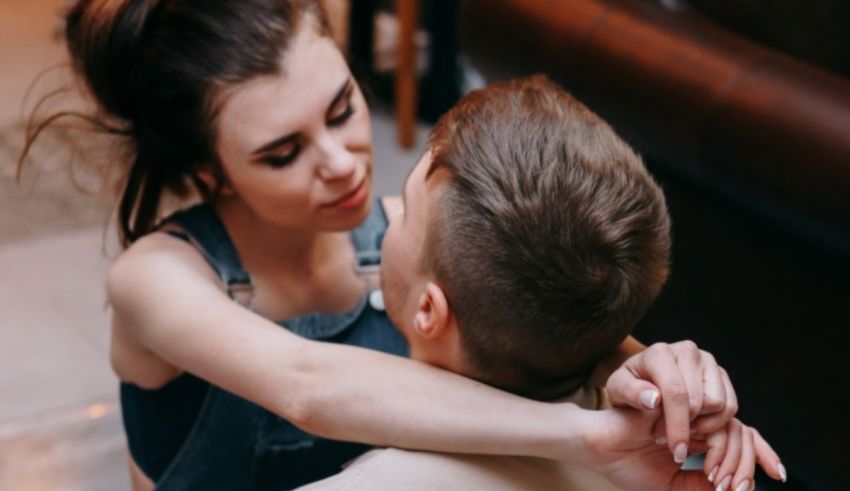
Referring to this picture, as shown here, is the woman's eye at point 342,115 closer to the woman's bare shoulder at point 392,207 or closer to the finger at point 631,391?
the woman's bare shoulder at point 392,207

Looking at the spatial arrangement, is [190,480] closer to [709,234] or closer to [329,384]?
[329,384]

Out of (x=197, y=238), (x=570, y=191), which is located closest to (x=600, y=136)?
(x=570, y=191)

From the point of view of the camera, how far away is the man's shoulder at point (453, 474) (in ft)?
2.78

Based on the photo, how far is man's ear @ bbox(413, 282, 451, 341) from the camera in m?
0.84

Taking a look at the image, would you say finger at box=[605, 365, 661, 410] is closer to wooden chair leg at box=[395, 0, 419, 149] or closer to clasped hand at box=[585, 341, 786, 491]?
clasped hand at box=[585, 341, 786, 491]

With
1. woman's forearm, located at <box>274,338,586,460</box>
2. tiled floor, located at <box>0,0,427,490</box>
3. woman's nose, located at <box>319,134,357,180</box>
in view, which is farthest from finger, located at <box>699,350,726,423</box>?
tiled floor, located at <box>0,0,427,490</box>

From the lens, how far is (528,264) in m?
0.80

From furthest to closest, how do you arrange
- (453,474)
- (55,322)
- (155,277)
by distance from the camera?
(55,322)
(155,277)
(453,474)

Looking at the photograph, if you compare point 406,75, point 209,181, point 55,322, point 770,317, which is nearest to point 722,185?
point 770,317

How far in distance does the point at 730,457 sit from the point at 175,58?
0.70 metres

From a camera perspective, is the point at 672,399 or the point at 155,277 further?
the point at 155,277

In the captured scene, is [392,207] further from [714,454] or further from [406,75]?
[406,75]

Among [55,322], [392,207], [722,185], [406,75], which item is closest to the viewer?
[392,207]

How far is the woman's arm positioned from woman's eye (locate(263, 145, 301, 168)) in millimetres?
129
